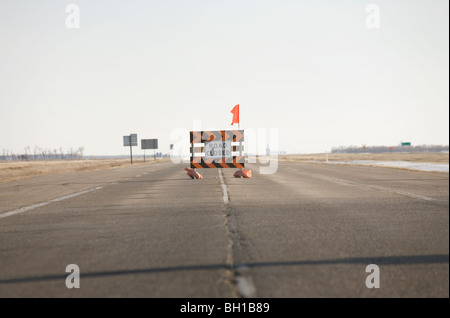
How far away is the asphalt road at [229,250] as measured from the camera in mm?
3680

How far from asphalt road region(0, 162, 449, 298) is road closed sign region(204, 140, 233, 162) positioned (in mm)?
7423

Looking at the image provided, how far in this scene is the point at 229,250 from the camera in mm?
5062

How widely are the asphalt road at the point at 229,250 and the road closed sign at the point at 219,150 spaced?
742 cm

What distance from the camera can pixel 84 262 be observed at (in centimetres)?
466

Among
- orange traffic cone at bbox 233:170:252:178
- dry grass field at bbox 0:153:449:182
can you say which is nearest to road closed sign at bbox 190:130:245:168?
orange traffic cone at bbox 233:170:252:178

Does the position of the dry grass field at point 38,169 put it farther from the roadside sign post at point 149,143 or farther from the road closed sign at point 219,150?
the roadside sign post at point 149,143

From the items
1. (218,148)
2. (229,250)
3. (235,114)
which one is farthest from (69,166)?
(229,250)

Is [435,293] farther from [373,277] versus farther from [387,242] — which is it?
[387,242]

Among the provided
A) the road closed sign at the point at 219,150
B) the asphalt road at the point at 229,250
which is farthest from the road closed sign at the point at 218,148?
the asphalt road at the point at 229,250

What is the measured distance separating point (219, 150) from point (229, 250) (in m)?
11.8

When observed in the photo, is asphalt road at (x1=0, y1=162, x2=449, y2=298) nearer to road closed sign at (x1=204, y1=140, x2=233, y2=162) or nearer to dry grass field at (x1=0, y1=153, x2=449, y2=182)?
road closed sign at (x1=204, y1=140, x2=233, y2=162)

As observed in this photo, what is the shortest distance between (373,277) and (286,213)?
431 cm
